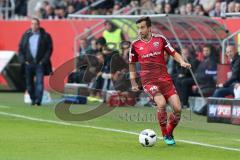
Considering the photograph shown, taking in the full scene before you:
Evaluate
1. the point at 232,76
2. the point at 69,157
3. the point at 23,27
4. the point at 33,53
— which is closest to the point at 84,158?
the point at 69,157

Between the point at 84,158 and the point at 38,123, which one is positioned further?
the point at 38,123

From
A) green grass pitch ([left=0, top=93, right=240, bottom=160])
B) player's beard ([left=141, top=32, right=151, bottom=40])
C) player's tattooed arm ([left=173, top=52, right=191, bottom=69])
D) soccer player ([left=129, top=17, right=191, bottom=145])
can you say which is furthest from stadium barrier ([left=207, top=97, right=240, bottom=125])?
player's beard ([left=141, top=32, right=151, bottom=40])

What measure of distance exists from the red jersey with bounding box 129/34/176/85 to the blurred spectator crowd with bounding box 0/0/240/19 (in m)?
7.26

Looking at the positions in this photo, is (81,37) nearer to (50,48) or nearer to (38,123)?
(50,48)

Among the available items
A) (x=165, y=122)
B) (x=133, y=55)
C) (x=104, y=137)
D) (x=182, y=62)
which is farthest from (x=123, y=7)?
(x=182, y=62)

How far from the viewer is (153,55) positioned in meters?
14.8

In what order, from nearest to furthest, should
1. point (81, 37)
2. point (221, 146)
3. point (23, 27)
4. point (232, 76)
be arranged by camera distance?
point (221, 146) < point (232, 76) < point (81, 37) < point (23, 27)

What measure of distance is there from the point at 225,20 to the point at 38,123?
7301 mm

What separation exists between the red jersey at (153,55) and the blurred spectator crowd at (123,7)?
7.26 m

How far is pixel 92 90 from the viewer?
25047 millimetres

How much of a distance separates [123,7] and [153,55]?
46.3 feet

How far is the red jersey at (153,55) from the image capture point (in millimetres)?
14789

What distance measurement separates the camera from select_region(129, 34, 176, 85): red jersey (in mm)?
14789

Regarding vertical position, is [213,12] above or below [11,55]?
above
